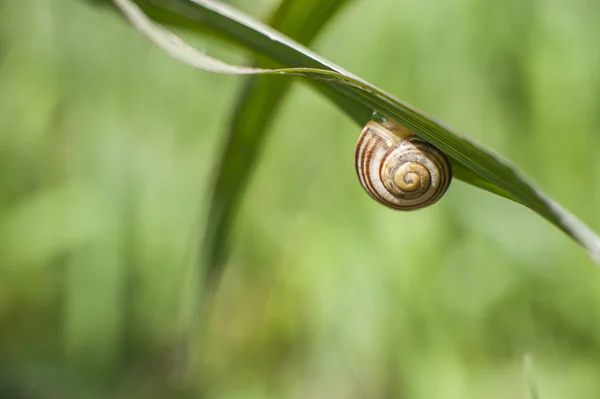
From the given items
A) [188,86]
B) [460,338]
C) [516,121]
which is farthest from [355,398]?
[188,86]

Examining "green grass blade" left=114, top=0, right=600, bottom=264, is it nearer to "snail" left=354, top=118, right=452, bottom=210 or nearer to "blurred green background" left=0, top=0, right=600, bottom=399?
"snail" left=354, top=118, right=452, bottom=210

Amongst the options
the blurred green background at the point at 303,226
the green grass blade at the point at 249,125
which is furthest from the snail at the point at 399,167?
the blurred green background at the point at 303,226

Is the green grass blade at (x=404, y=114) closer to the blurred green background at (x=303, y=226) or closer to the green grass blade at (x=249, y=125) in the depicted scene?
the green grass blade at (x=249, y=125)

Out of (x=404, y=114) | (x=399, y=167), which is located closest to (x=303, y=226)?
(x=399, y=167)

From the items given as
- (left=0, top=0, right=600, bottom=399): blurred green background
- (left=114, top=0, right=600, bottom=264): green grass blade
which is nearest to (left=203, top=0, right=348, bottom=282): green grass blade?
(left=114, top=0, right=600, bottom=264): green grass blade

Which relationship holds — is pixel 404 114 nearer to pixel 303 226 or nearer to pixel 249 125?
pixel 249 125

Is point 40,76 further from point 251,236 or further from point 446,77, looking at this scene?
point 446,77

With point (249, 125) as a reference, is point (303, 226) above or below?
below
